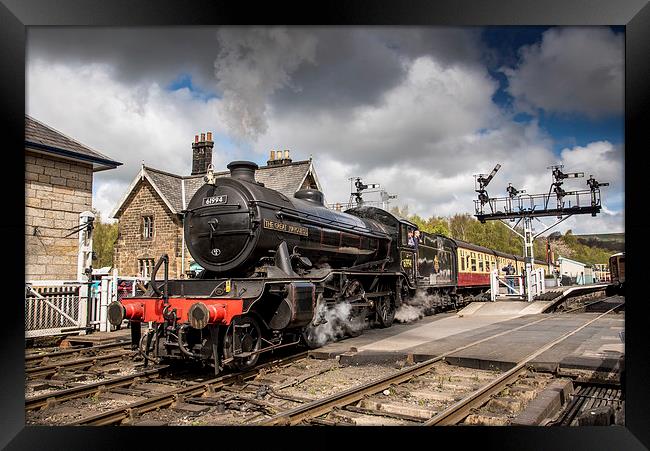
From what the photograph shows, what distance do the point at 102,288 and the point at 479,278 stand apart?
14.9 meters

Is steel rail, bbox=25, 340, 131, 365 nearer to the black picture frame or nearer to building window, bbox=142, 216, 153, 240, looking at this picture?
the black picture frame

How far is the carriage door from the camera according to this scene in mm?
11967

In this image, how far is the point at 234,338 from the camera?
600 cm

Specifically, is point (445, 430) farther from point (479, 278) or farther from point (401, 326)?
point (479, 278)

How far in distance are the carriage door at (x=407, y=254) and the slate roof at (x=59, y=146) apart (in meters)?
7.21


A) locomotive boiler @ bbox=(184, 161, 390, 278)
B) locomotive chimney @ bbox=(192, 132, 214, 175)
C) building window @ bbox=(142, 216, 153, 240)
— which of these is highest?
locomotive chimney @ bbox=(192, 132, 214, 175)

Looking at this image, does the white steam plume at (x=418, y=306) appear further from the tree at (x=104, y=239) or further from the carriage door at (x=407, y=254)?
the tree at (x=104, y=239)

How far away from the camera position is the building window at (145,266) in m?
18.2

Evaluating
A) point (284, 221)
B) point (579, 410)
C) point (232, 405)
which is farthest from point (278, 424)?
point (284, 221)

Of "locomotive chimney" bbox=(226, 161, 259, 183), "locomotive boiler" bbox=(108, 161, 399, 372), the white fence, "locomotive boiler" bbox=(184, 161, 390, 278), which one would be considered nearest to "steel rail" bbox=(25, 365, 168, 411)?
"locomotive boiler" bbox=(108, 161, 399, 372)

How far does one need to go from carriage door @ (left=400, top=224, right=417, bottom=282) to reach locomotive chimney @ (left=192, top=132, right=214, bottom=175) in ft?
36.0

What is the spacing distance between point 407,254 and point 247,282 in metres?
6.78
